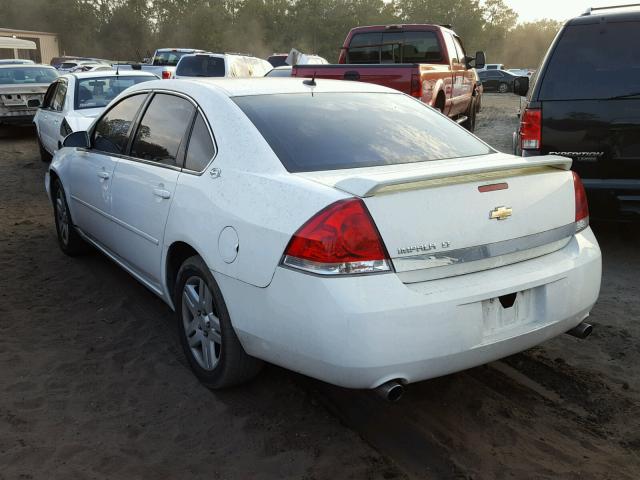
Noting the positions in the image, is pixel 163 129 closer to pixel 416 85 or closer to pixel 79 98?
pixel 416 85

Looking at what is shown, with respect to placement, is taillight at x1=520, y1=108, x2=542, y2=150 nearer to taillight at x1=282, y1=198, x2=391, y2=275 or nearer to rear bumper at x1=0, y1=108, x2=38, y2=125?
taillight at x1=282, y1=198, x2=391, y2=275

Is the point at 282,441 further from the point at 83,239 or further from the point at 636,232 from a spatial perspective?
the point at 636,232

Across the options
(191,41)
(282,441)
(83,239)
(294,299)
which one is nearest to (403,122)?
(294,299)

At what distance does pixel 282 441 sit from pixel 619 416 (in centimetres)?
166

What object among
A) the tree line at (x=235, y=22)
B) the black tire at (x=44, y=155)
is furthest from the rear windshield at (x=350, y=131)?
the tree line at (x=235, y=22)

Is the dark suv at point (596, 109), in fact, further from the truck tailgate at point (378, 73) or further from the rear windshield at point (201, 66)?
the rear windshield at point (201, 66)

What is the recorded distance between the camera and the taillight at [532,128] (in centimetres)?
534

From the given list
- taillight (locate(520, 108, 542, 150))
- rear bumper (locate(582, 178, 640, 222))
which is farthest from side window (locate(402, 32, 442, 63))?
→ rear bumper (locate(582, 178, 640, 222))

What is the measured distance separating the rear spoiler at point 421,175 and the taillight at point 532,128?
222 cm

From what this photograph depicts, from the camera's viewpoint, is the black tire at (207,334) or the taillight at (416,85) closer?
the black tire at (207,334)

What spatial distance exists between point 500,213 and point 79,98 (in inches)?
312

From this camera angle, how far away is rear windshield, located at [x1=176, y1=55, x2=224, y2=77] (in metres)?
14.7

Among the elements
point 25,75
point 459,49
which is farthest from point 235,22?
point 459,49

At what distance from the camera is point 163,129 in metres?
3.95
